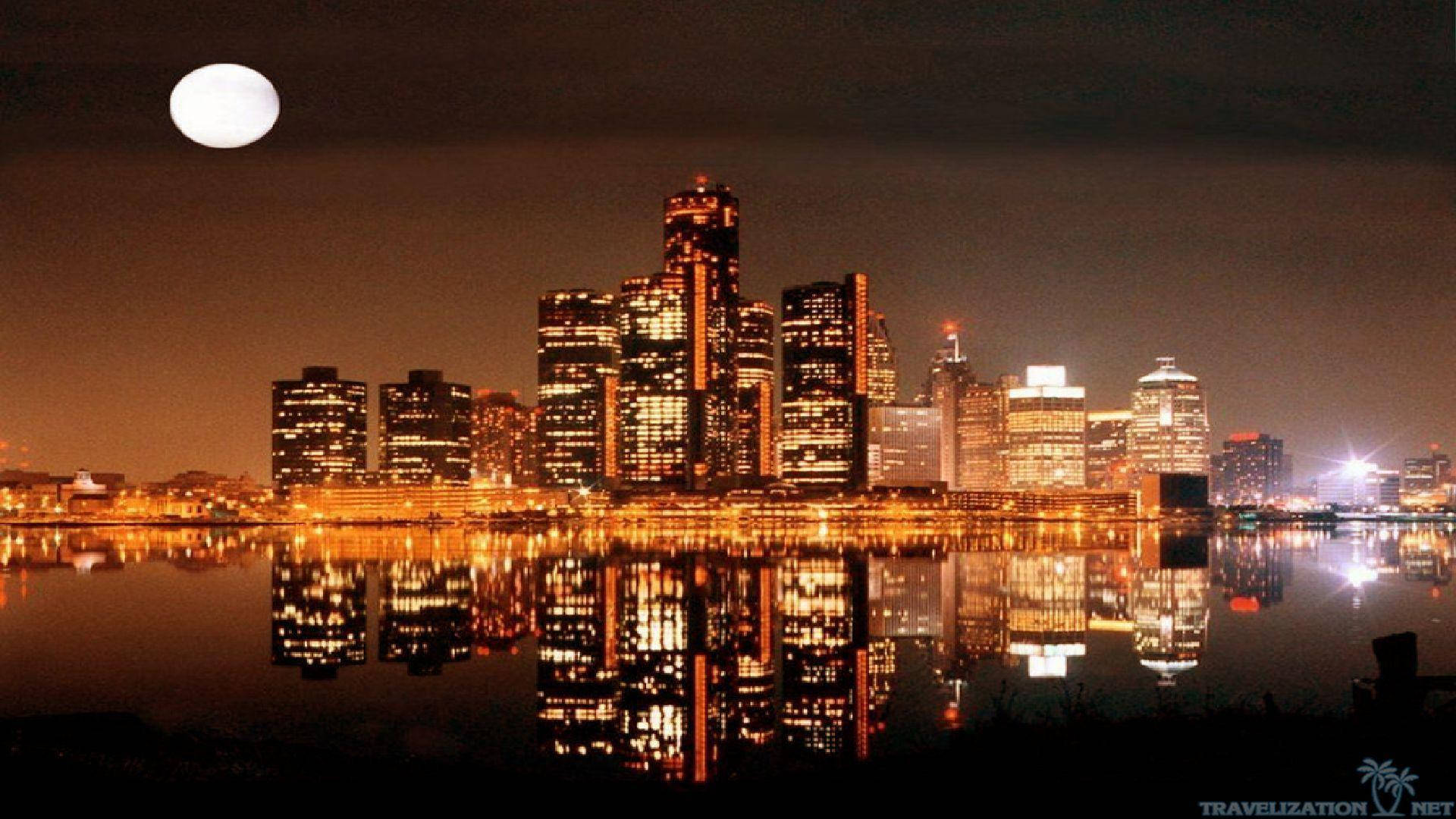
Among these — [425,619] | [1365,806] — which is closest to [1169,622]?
[425,619]

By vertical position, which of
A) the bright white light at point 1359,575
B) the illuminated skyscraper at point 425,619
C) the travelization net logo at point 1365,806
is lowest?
the bright white light at point 1359,575

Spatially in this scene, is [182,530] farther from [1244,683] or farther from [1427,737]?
[1427,737]

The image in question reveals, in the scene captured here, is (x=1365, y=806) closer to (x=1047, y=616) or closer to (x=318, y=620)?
(x=1047, y=616)

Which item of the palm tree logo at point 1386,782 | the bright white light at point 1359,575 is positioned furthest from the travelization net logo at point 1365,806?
the bright white light at point 1359,575

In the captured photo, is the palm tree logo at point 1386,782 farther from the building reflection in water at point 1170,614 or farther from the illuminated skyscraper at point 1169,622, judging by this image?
the illuminated skyscraper at point 1169,622

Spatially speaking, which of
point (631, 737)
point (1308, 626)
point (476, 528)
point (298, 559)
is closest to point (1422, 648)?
point (1308, 626)

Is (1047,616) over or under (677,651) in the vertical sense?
under
